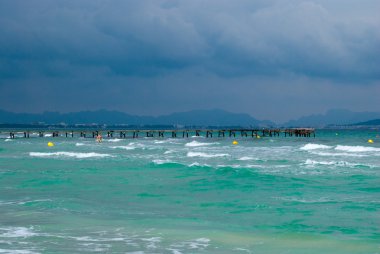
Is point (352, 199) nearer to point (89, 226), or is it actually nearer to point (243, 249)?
point (243, 249)

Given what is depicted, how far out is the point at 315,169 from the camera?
27.3 meters

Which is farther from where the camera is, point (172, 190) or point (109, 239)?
point (172, 190)

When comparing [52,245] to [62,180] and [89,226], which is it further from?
[62,180]

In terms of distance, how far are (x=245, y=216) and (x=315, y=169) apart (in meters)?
14.0

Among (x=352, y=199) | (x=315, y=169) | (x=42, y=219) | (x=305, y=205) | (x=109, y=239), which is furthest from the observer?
(x=315, y=169)

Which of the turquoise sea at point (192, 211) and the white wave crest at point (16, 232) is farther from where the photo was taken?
the white wave crest at point (16, 232)

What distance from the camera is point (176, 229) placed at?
12.4 metres

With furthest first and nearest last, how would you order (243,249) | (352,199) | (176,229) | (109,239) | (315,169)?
1. (315,169)
2. (352,199)
3. (176,229)
4. (109,239)
5. (243,249)

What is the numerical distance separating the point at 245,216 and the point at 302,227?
1.96 m

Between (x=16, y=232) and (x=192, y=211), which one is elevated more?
(x=16, y=232)

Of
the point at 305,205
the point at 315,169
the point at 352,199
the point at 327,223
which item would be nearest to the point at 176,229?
the point at 327,223

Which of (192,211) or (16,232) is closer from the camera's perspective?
(16,232)

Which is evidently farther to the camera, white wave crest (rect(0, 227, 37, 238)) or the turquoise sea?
white wave crest (rect(0, 227, 37, 238))

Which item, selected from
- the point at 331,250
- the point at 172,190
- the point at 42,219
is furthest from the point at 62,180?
the point at 331,250
